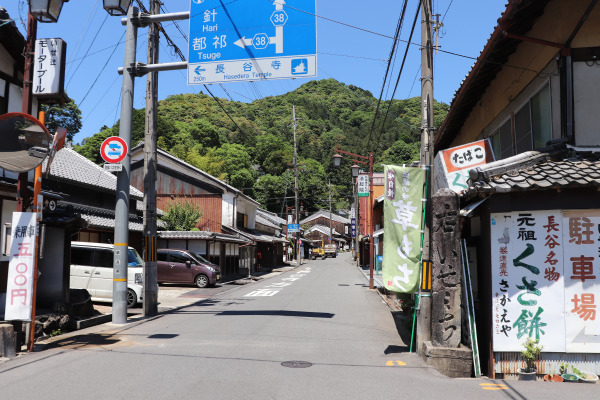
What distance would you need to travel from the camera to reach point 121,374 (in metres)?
6.77

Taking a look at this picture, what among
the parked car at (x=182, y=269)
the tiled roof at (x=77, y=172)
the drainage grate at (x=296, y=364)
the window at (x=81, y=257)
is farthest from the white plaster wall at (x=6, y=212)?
the parked car at (x=182, y=269)

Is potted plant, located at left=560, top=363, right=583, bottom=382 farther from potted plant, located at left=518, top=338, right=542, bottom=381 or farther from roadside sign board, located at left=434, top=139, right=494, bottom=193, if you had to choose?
roadside sign board, located at left=434, top=139, right=494, bottom=193

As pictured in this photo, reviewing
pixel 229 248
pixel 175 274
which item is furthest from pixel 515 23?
pixel 229 248

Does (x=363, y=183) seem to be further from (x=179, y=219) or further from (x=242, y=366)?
(x=242, y=366)

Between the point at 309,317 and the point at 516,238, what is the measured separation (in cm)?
731

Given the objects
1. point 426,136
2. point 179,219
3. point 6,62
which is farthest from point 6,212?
point 179,219

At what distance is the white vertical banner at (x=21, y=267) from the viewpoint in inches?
316

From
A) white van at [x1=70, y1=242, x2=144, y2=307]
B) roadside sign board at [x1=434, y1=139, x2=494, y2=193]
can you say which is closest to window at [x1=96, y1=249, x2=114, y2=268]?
white van at [x1=70, y1=242, x2=144, y2=307]

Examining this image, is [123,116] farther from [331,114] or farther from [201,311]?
[331,114]

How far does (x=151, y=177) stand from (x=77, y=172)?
6.92m

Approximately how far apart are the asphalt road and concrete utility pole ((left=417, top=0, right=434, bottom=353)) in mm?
632

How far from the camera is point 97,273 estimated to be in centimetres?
1548

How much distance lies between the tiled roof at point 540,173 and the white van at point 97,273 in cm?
1172

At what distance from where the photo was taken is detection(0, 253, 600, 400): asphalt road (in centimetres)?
597
